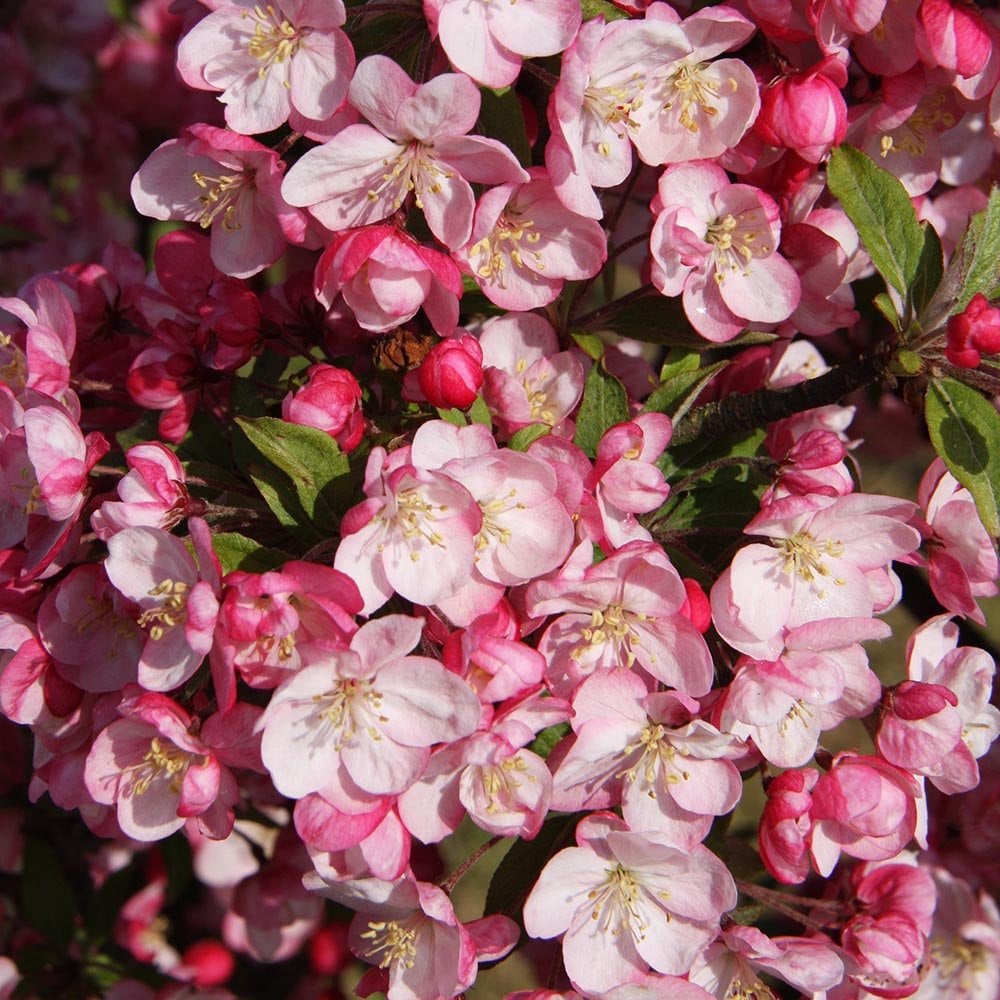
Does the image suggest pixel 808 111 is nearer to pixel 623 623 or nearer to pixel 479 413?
pixel 479 413

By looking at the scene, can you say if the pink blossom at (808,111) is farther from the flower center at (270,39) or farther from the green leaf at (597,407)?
the flower center at (270,39)

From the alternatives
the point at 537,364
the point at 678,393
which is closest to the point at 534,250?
the point at 537,364

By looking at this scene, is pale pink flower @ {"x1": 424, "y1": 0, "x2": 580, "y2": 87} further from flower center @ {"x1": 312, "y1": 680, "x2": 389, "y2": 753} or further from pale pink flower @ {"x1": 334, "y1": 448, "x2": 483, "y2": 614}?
flower center @ {"x1": 312, "y1": 680, "x2": 389, "y2": 753}

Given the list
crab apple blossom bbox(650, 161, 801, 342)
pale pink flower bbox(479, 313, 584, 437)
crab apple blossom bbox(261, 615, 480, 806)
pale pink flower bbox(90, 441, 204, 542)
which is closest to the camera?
crab apple blossom bbox(261, 615, 480, 806)

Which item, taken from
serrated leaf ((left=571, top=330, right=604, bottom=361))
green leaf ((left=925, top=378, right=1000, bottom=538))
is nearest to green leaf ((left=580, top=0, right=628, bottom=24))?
serrated leaf ((left=571, top=330, right=604, bottom=361))

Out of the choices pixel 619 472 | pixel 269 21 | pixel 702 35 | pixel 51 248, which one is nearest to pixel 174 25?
pixel 51 248
